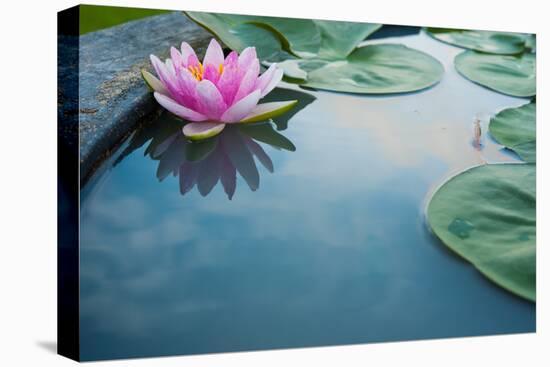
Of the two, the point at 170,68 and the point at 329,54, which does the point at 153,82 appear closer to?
the point at 170,68

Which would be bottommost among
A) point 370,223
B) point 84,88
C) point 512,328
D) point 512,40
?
point 512,328

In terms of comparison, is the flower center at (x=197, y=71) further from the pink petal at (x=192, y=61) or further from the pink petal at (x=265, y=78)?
the pink petal at (x=265, y=78)

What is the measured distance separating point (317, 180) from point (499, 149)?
77 cm

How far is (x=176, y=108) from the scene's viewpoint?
7.54 feet

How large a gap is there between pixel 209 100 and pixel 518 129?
1.32 meters

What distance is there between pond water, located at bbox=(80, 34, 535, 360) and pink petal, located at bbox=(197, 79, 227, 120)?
11 cm

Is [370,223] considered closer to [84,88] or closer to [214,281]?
[214,281]

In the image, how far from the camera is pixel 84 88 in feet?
7.21

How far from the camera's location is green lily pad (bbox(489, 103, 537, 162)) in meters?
2.73

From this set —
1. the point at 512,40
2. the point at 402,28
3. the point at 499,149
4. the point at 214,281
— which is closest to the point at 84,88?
the point at 214,281

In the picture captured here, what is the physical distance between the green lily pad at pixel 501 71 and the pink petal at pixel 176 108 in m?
1.29

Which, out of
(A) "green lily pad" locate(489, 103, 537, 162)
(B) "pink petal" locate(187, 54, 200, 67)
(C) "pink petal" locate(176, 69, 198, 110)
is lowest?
(A) "green lily pad" locate(489, 103, 537, 162)

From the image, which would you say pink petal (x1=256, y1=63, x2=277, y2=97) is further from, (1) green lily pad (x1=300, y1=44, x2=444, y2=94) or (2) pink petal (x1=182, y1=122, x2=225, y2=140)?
(1) green lily pad (x1=300, y1=44, x2=444, y2=94)

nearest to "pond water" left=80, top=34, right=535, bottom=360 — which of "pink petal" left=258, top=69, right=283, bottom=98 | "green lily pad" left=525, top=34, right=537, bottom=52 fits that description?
"pink petal" left=258, top=69, right=283, bottom=98
